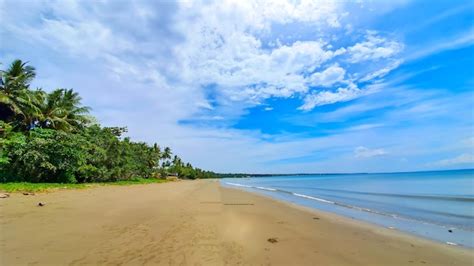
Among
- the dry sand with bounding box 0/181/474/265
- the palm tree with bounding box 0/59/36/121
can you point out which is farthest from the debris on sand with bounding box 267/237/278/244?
the palm tree with bounding box 0/59/36/121

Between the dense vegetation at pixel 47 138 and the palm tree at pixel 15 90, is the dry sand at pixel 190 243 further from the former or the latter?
the palm tree at pixel 15 90

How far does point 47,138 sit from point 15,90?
6176 millimetres

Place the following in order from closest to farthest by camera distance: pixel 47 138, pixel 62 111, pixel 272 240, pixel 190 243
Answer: pixel 190 243
pixel 272 240
pixel 47 138
pixel 62 111

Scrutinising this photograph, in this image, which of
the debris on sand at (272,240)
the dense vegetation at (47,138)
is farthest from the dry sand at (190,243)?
the dense vegetation at (47,138)

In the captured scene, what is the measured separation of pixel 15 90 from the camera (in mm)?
24484

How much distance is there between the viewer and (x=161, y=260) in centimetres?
527

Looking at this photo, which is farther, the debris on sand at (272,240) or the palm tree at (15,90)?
the palm tree at (15,90)

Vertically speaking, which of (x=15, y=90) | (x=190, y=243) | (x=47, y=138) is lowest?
(x=190, y=243)

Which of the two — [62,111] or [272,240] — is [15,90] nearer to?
[62,111]

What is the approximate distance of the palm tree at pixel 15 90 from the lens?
23891 millimetres

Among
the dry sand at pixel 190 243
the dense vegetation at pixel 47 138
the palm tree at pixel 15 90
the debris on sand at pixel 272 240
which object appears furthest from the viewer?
the palm tree at pixel 15 90

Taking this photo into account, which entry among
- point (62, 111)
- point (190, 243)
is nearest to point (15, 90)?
point (62, 111)

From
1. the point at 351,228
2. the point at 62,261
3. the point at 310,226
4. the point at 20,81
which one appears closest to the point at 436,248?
the point at 351,228

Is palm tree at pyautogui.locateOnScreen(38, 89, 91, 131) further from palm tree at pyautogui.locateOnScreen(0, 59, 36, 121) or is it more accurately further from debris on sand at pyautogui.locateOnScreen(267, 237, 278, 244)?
debris on sand at pyautogui.locateOnScreen(267, 237, 278, 244)
